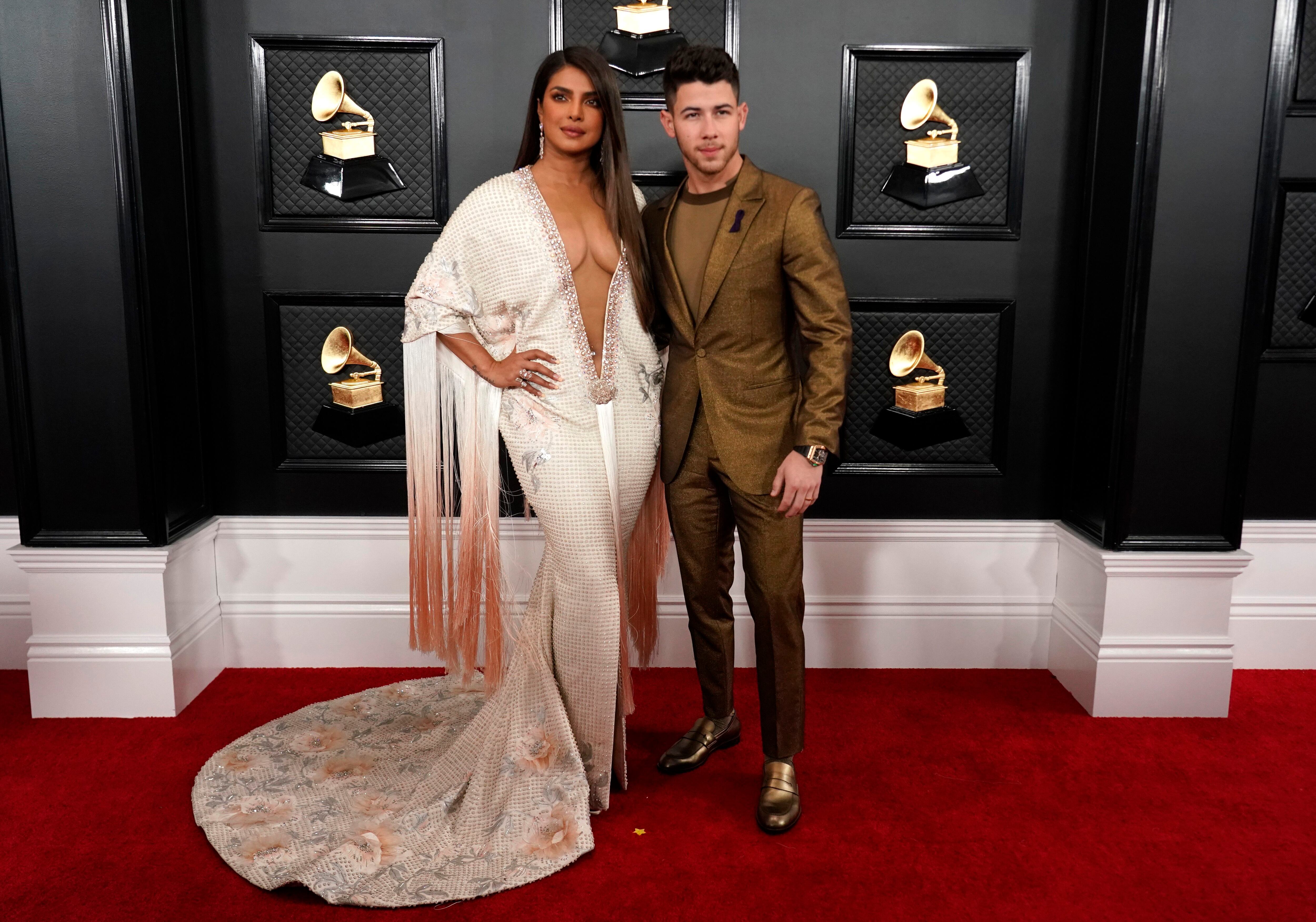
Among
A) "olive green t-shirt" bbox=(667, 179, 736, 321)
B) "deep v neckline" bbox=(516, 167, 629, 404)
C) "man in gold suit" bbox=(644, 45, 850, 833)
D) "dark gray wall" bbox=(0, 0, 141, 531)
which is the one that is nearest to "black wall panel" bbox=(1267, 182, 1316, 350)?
"man in gold suit" bbox=(644, 45, 850, 833)

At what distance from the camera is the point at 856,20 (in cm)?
302

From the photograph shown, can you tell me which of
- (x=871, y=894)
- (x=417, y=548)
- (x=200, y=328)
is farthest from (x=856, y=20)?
(x=871, y=894)

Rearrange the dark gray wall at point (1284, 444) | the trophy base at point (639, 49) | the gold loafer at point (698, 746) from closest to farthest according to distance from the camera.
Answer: the gold loafer at point (698, 746) < the trophy base at point (639, 49) < the dark gray wall at point (1284, 444)

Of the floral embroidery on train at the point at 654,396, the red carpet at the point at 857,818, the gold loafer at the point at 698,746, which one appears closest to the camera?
the red carpet at the point at 857,818

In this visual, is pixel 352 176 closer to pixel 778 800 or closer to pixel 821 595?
pixel 821 595

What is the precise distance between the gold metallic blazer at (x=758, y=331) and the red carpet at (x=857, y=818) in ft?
2.78

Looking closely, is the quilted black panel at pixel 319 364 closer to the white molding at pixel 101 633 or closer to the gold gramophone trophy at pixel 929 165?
the white molding at pixel 101 633

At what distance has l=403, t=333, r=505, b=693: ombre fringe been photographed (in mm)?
2461

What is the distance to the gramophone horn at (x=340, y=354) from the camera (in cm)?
313

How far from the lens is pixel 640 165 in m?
3.07

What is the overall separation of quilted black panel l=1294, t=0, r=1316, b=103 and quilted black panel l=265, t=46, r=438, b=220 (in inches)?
106

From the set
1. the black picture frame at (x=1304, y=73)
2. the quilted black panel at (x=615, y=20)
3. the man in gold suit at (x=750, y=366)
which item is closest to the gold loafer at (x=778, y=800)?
the man in gold suit at (x=750, y=366)

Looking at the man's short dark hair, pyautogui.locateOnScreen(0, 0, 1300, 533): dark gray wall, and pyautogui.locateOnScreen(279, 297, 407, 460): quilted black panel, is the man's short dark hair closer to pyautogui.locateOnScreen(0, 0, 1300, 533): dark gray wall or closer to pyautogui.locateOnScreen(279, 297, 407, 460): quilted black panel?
pyautogui.locateOnScreen(0, 0, 1300, 533): dark gray wall

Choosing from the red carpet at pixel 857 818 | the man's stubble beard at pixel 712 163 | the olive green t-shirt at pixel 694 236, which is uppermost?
the man's stubble beard at pixel 712 163
